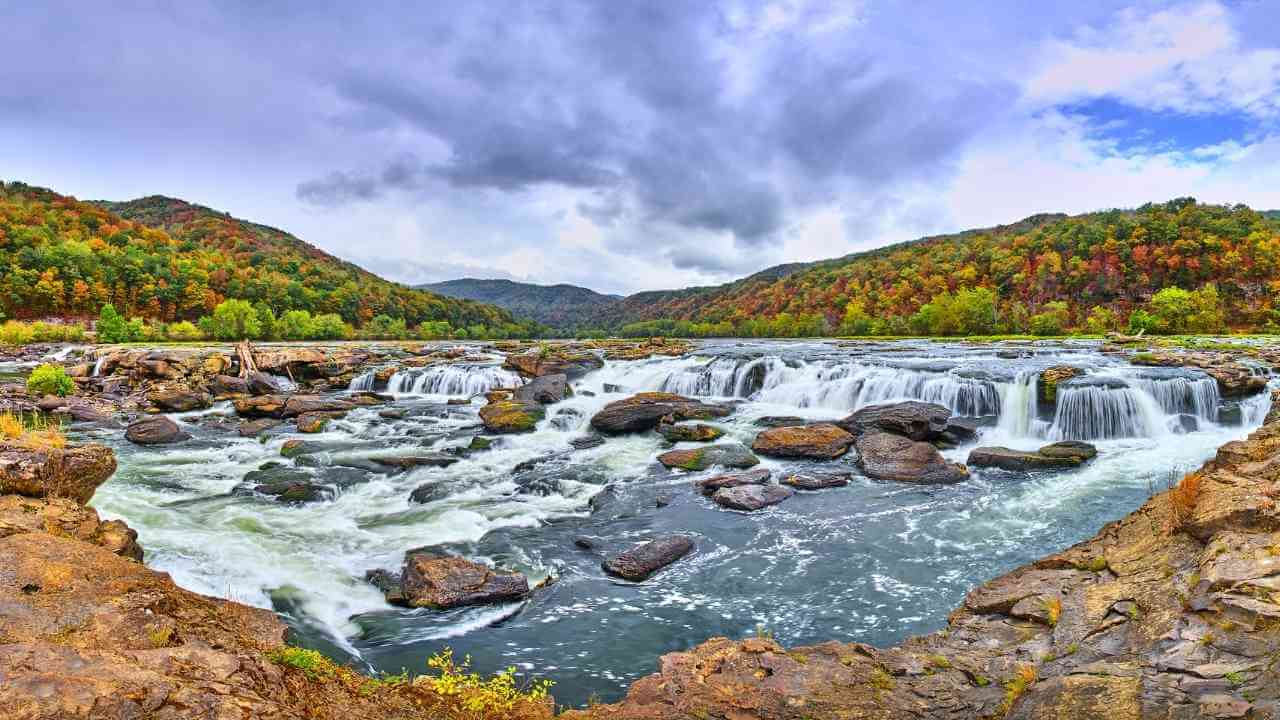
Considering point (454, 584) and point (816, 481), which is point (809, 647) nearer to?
point (454, 584)

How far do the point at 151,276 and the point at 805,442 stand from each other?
A: 102549 mm

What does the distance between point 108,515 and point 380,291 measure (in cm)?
12055

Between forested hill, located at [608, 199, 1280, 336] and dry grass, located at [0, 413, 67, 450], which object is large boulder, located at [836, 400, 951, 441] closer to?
dry grass, located at [0, 413, 67, 450]

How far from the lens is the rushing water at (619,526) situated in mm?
7879

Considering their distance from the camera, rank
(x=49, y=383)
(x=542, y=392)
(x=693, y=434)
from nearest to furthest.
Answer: (x=693, y=434) → (x=542, y=392) → (x=49, y=383)

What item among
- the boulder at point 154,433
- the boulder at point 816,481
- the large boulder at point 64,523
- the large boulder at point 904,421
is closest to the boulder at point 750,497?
the boulder at point 816,481

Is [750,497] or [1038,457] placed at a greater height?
[1038,457]

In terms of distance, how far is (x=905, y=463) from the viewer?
1540 cm

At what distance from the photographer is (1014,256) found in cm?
9975

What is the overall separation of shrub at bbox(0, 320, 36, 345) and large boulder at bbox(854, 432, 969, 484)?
227 ft

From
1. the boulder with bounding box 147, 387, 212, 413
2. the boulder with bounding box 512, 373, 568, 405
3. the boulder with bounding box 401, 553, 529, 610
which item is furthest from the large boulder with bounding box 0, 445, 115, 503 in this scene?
the boulder with bounding box 147, 387, 212, 413

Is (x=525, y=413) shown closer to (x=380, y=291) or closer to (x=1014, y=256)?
(x=1014, y=256)

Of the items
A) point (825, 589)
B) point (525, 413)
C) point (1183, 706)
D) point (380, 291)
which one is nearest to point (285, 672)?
point (1183, 706)

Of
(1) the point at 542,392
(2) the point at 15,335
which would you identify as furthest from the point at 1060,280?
(2) the point at 15,335
